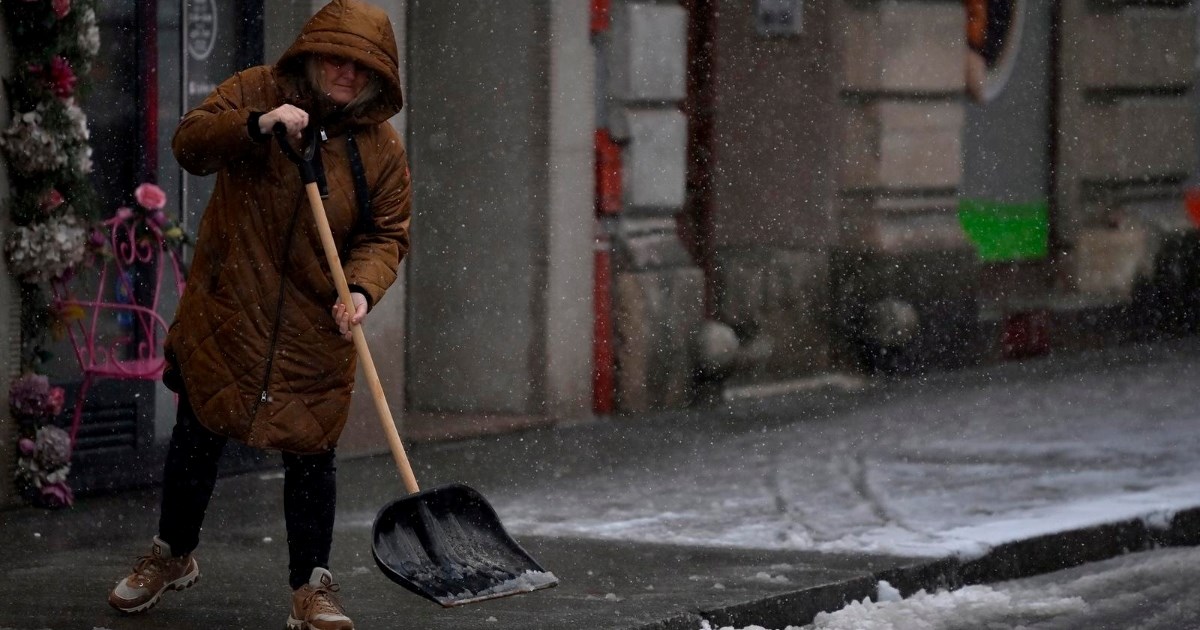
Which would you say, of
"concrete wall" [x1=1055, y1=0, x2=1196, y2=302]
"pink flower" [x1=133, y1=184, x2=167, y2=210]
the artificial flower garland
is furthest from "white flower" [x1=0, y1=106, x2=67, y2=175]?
"concrete wall" [x1=1055, y1=0, x2=1196, y2=302]

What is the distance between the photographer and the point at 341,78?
Result: 5109 millimetres

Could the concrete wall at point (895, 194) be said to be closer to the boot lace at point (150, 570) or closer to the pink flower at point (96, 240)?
the pink flower at point (96, 240)

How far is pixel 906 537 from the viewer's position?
7.27m

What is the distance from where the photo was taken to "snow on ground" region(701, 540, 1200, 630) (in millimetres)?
6242

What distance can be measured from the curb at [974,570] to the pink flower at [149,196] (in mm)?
3228

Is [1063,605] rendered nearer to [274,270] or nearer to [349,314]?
[349,314]

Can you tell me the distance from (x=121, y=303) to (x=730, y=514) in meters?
2.50

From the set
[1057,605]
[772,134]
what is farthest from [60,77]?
[772,134]

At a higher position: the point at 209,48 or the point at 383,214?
the point at 209,48

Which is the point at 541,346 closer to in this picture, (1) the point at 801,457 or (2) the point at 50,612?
(1) the point at 801,457

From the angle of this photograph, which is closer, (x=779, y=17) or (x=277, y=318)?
(x=277, y=318)

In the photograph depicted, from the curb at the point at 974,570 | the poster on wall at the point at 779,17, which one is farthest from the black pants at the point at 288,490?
the poster on wall at the point at 779,17

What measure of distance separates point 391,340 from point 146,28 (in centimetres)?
194

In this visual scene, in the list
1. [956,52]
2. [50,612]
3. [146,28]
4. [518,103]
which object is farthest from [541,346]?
[50,612]
